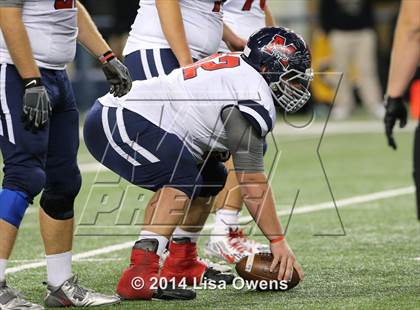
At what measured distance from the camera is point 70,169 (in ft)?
15.4

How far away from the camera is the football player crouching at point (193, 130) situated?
4641mm

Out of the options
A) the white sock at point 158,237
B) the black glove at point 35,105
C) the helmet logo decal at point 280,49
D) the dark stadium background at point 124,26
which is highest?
the black glove at point 35,105

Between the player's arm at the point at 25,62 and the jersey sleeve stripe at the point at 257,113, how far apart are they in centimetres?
81

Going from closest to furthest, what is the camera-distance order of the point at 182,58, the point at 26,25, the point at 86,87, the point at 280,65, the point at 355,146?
the point at 26,25 < the point at 280,65 < the point at 182,58 < the point at 355,146 < the point at 86,87

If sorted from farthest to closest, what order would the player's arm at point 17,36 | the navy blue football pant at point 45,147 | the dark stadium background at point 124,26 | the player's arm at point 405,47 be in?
the dark stadium background at point 124,26, the player's arm at point 405,47, the navy blue football pant at point 45,147, the player's arm at point 17,36

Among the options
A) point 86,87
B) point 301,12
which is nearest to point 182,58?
point 86,87

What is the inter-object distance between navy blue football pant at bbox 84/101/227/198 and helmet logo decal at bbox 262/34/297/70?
0.54 m

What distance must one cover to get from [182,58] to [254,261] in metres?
0.99

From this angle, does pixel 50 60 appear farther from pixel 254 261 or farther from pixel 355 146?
pixel 355 146

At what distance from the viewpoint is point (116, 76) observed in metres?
4.93

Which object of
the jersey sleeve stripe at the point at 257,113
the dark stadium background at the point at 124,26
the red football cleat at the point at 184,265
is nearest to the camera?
the jersey sleeve stripe at the point at 257,113

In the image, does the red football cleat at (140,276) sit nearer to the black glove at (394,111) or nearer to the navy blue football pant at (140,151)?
the navy blue football pant at (140,151)

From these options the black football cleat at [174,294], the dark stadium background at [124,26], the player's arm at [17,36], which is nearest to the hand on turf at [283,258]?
the black football cleat at [174,294]

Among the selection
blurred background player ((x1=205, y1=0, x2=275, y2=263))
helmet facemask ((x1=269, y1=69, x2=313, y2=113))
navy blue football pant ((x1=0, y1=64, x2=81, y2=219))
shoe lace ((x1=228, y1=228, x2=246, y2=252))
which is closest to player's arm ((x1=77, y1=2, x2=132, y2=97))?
navy blue football pant ((x1=0, y1=64, x2=81, y2=219))
